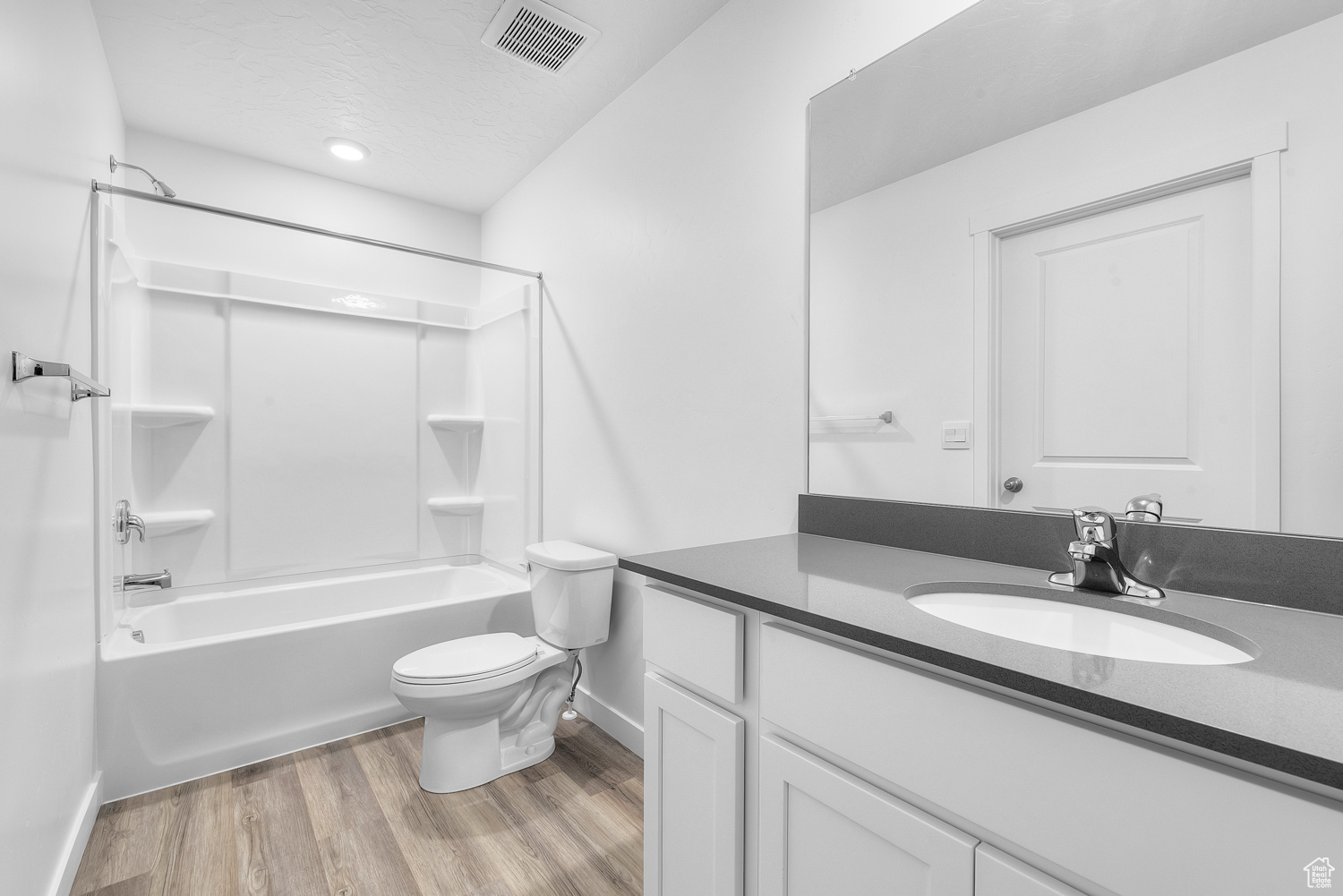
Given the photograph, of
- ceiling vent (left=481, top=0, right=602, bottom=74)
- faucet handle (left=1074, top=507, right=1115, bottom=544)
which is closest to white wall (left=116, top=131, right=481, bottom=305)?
ceiling vent (left=481, top=0, right=602, bottom=74)

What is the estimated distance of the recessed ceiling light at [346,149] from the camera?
264 centimetres

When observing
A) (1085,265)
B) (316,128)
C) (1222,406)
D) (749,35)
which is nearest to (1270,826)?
(1222,406)

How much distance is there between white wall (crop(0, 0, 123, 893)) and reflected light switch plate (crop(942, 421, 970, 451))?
5.92 ft

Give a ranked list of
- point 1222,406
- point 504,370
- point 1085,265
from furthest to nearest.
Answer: point 504,370 → point 1085,265 → point 1222,406

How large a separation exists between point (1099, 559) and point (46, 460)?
7.06 feet

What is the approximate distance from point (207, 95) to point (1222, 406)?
3243mm

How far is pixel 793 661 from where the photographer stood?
2.99 feet

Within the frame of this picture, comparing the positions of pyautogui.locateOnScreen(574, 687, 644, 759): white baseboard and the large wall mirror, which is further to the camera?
pyautogui.locateOnScreen(574, 687, 644, 759): white baseboard

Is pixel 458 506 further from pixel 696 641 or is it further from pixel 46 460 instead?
pixel 696 641

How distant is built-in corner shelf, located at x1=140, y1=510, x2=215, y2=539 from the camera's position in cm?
253

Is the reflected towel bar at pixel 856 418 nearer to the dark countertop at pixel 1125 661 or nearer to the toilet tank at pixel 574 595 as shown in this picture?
the dark countertop at pixel 1125 661

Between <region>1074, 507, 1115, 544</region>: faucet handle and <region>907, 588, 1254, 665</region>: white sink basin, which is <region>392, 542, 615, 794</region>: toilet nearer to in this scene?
<region>907, 588, 1254, 665</region>: white sink basin

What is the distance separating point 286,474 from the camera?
2.87m

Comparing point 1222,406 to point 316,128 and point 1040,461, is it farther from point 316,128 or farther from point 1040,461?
point 316,128
